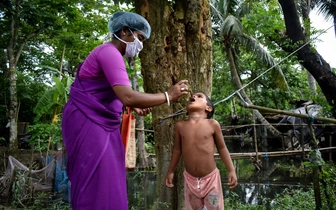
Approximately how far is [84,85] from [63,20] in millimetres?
9115

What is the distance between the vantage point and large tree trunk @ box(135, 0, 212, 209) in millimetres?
2998

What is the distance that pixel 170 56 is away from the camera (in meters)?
3.03

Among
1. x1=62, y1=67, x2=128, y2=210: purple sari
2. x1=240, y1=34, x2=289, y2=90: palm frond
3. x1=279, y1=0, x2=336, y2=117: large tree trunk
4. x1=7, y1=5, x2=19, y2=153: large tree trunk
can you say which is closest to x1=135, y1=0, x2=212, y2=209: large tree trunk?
x1=62, y1=67, x2=128, y2=210: purple sari

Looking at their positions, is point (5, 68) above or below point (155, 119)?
above

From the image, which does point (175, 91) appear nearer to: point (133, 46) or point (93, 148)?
point (133, 46)

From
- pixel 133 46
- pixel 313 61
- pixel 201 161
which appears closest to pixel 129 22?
pixel 133 46

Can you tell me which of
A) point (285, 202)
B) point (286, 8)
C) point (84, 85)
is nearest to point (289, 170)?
point (286, 8)

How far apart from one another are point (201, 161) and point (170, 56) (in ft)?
3.74

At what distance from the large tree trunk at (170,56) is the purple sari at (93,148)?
1234 millimetres

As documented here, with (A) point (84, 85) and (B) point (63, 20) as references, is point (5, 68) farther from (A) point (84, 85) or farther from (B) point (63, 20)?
(A) point (84, 85)

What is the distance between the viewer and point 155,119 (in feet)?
10.1

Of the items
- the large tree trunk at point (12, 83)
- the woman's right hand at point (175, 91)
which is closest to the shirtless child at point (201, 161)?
the woman's right hand at point (175, 91)

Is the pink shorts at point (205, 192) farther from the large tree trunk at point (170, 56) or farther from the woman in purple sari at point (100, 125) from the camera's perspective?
the woman in purple sari at point (100, 125)

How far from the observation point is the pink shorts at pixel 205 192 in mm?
2330
